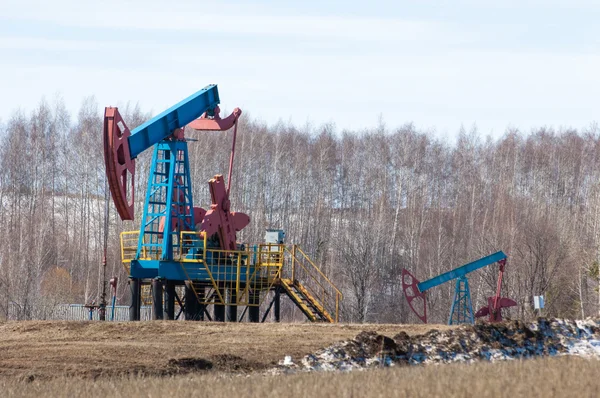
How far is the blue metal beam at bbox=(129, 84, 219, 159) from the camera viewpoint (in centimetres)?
2589

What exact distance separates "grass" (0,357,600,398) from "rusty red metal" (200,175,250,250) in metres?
14.8

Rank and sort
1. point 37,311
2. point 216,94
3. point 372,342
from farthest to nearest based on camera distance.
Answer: point 37,311 < point 216,94 < point 372,342

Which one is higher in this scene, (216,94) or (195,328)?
(216,94)

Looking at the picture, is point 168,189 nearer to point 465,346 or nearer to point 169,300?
point 169,300

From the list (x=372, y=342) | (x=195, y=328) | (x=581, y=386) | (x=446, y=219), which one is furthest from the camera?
(x=446, y=219)

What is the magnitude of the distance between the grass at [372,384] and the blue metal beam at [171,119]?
44.0ft

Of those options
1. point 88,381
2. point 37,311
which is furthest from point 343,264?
point 88,381

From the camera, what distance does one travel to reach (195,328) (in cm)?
2020

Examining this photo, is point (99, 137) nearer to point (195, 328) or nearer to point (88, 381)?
point (195, 328)

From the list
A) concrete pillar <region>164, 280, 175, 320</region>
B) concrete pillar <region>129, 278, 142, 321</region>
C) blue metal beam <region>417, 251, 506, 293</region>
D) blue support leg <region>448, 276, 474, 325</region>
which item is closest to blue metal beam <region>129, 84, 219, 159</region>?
concrete pillar <region>129, 278, 142, 321</region>

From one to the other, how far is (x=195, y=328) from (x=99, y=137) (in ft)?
118

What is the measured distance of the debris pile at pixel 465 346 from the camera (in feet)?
50.6

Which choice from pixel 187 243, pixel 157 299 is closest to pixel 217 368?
A: pixel 157 299

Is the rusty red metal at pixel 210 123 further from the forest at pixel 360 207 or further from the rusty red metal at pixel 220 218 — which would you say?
the forest at pixel 360 207
